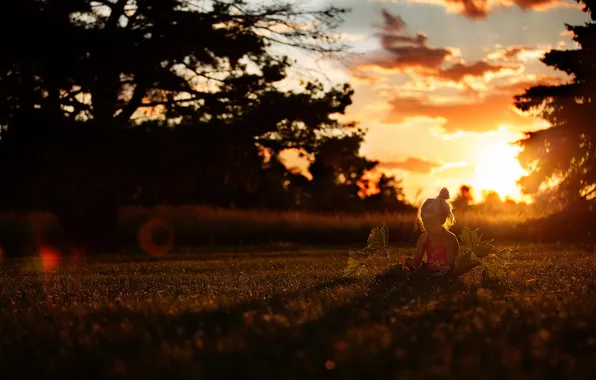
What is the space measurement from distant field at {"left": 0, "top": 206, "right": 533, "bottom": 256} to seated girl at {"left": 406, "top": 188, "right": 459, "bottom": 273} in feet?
66.9

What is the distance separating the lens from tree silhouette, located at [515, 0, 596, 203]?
28.5m

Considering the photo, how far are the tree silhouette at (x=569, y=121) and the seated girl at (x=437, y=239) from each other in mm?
19668

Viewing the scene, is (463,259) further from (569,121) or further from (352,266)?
(569,121)

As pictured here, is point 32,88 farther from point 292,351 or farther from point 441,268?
point 292,351

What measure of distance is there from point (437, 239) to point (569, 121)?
20.1m

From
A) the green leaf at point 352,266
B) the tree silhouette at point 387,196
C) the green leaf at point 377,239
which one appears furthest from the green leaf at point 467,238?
the tree silhouette at point 387,196

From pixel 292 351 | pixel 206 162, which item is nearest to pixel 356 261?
pixel 292 351

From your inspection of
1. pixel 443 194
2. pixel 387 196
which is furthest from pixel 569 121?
pixel 387 196

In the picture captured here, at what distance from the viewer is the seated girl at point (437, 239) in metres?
10.8

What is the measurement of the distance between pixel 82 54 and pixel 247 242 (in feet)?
37.2

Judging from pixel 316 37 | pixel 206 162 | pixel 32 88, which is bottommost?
pixel 206 162

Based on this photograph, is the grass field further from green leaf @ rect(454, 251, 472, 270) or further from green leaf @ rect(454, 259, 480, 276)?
green leaf @ rect(454, 251, 472, 270)

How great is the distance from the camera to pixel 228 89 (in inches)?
1090

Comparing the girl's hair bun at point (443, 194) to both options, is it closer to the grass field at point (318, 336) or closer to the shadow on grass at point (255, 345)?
the grass field at point (318, 336)
